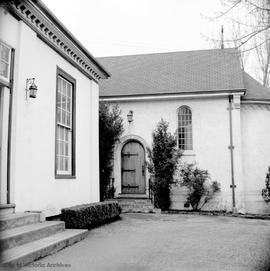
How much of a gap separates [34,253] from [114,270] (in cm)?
126

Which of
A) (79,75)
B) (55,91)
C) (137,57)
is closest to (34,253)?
(55,91)

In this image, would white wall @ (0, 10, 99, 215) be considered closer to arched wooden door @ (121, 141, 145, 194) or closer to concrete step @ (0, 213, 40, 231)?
concrete step @ (0, 213, 40, 231)

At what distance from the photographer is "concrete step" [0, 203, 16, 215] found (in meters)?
7.10

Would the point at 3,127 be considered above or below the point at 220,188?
above

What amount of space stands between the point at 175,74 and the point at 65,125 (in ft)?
32.2

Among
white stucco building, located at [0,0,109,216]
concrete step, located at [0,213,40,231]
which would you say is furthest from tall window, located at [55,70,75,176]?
concrete step, located at [0,213,40,231]

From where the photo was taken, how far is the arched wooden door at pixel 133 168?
17.2 meters

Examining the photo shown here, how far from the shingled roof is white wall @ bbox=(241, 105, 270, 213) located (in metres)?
0.89

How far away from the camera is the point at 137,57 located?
21.4 meters

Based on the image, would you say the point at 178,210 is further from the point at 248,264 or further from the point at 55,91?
the point at 248,264

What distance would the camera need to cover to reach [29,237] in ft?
21.7

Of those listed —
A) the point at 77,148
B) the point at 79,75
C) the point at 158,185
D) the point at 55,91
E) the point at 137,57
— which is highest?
the point at 137,57

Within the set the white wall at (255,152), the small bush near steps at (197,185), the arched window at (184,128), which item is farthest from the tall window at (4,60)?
the white wall at (255,152)

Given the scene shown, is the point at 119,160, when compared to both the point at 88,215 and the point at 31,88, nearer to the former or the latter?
the point at 88,215
